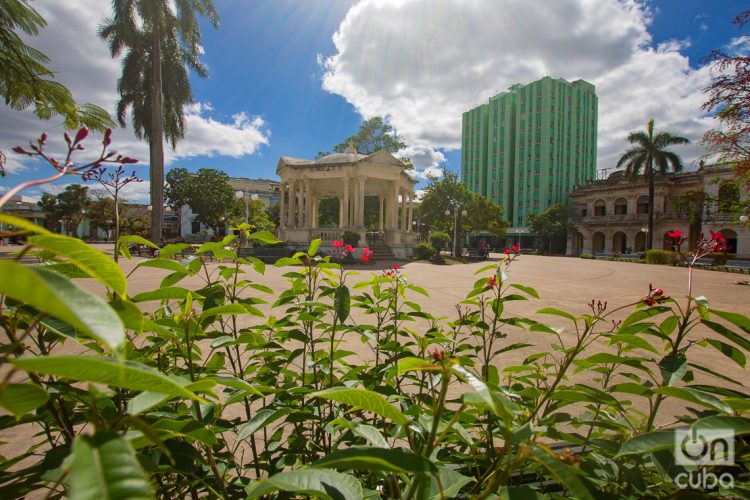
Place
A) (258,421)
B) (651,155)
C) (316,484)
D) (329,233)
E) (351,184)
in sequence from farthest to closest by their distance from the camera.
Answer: (651,155) < (351,184) < (329,233) < (258,421) < (316,484)

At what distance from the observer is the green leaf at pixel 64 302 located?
11.2 inches

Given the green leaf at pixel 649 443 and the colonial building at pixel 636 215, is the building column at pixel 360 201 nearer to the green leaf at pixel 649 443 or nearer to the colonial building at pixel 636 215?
the green leaf at pixel 649 443

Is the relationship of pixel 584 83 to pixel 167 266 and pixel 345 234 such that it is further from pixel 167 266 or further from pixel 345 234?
pixel 167 266

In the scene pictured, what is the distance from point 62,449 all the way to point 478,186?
204ft

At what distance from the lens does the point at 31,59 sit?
3.05 metres

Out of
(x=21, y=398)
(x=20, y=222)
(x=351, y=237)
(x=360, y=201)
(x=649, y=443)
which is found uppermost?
(x=360, y=201)

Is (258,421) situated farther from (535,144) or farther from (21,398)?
(535,144)

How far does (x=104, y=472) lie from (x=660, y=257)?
99.2 ft

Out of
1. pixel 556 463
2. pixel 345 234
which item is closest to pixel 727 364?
pixel 556 463

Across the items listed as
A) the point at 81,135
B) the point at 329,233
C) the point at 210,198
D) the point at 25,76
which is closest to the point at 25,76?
the point at 25,76

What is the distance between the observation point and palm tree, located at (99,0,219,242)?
1669 centimetres

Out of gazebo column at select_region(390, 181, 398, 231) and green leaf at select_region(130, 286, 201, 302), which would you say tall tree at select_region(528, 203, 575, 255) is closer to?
gazebo column at select_region(390, 181, 398, 231)

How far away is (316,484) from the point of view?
1.73 ft

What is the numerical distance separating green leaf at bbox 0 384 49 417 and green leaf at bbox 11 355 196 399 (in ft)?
0.51
